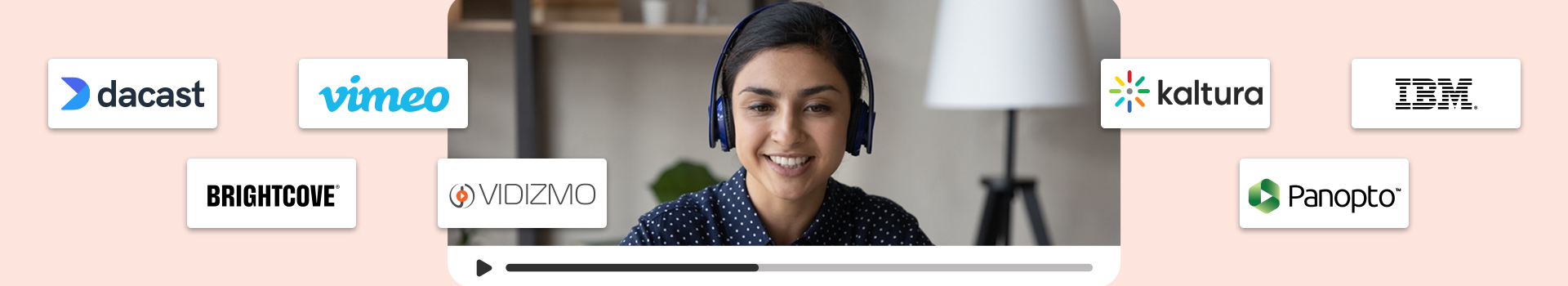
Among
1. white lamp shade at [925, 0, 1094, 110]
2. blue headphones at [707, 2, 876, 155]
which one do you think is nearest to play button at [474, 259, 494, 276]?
blue headphones at [707, 2, 876, 155]

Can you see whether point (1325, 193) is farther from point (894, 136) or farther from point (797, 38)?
point (797, 38)

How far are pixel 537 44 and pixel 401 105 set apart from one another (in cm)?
36

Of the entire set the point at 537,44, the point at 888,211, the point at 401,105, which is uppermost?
the point at 537,44

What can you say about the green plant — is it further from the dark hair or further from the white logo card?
the white logo card

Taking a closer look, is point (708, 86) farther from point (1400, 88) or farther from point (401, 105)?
point (1400, 88)

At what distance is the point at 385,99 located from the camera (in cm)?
76

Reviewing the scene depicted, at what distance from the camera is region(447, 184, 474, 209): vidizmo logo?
0.78 m

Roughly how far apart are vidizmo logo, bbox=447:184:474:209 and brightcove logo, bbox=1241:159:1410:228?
78cm

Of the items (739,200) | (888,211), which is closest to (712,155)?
(739,200)

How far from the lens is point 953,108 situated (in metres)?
0.88

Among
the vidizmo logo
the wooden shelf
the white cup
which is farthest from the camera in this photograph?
the white cup

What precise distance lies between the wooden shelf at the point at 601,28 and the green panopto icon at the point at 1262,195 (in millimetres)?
590

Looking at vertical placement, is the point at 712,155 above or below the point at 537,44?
below

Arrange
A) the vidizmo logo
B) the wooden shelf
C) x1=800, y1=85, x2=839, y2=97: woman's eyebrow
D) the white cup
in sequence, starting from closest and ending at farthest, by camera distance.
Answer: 1. x1=800, y1=85, x2=839, y2=97: woman's eyebrow
2. the vidizmo logo
3. the wooden shelf
4. the white cup
